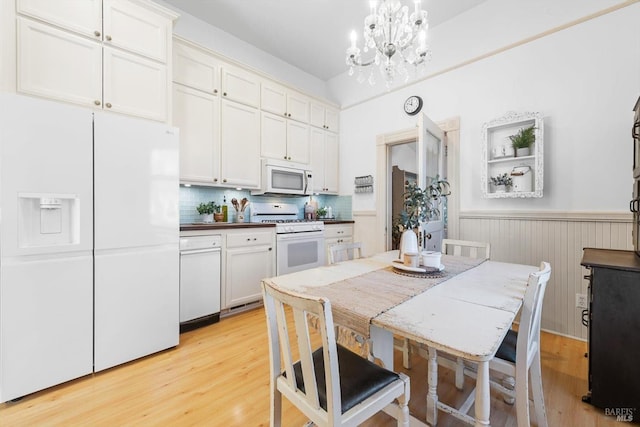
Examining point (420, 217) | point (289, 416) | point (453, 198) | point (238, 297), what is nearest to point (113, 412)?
point (289, 416)

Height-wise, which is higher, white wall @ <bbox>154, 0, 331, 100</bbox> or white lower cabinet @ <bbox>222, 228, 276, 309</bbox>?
white wall @ <bbox>154, 0, 331, 100</bbox>

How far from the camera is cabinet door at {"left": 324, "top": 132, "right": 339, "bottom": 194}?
4191 mm

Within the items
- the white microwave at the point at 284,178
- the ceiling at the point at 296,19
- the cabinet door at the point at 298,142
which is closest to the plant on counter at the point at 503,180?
the ceiling at the point at 296,19

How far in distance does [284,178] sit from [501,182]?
2.42 metres

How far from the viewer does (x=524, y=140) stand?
246cm

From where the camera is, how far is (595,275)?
1.46 meters

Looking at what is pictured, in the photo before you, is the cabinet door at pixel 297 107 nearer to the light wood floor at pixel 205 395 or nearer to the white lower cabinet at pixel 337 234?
the white lower cabinet at pixel 337 234

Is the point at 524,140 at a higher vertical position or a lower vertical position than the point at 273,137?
lower

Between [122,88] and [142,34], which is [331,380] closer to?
[122,88]

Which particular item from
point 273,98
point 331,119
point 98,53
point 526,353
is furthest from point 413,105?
point 98,53

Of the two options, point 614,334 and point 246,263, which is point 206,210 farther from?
point 614,334

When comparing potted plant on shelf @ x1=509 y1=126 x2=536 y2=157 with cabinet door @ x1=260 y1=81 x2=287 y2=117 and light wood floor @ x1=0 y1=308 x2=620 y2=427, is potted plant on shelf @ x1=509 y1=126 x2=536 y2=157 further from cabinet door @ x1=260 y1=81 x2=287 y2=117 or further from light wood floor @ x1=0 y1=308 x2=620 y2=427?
cabinet door @ x1=260 y1=81 x2=287 y2=117

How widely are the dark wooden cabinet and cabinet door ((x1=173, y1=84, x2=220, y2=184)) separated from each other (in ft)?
10.3

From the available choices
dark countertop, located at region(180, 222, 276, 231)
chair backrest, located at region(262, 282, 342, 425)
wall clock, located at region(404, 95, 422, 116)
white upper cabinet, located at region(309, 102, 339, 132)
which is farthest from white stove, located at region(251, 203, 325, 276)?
chair backrest, located at region(262, 282, 342, 425)
